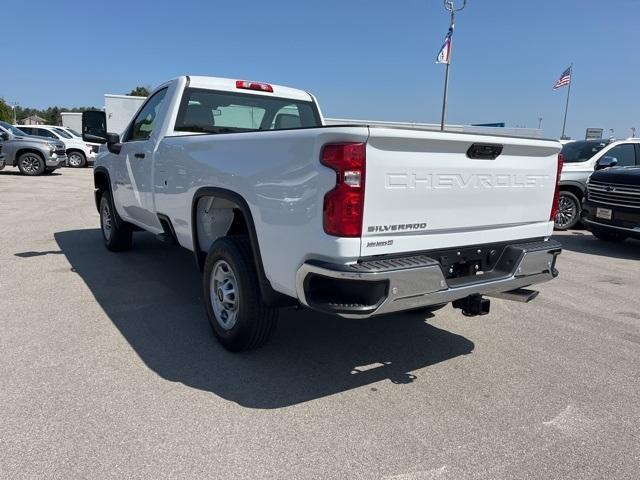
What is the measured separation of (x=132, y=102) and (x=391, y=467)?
85.8 feet

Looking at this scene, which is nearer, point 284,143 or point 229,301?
point 284,143

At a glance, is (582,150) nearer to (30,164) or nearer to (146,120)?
(146,120)

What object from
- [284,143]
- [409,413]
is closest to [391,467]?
[409,413]

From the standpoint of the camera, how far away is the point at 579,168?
395 inches

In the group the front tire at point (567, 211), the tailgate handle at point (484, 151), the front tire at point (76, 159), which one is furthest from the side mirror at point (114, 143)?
the front tire at point (76, 159)

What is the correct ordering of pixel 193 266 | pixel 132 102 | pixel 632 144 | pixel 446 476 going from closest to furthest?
pixel 446 476, pixel 193 266, pixel 632 144, pixel 132 102

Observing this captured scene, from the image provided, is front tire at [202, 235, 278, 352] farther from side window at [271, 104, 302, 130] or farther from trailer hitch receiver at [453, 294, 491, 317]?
side window at [271, 104, 302, 130]

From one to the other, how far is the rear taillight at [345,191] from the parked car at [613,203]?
6.85m

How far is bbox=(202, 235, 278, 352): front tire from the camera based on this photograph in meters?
3.40

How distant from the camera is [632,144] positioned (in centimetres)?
1023

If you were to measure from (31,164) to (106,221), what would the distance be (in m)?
13.2

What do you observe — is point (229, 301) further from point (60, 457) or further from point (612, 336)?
point (612, 336)

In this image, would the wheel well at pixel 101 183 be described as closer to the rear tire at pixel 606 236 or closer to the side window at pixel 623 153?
the rear tire at pixel 606 236

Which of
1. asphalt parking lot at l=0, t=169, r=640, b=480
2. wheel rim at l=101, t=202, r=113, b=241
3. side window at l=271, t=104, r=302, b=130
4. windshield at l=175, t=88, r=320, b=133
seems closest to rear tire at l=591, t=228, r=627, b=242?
asphalt parking lot at l=0, t=169, r=640, b=480
